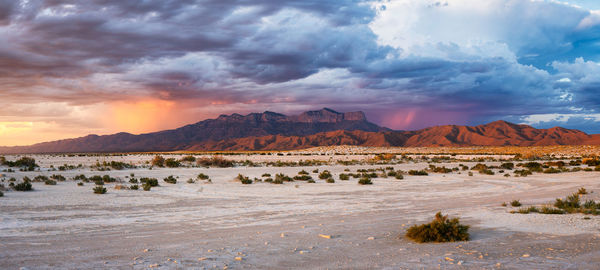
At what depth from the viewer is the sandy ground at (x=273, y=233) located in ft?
25.8

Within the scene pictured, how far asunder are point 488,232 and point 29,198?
53.6 feet

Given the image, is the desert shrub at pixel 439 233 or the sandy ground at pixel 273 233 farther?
the desert shrub at pixel 439 233

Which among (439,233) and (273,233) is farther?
(273,233)

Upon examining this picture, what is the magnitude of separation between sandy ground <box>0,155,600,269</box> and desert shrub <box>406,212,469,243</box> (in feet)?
0.75

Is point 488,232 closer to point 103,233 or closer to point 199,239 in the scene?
point 199,239

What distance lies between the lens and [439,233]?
961cm

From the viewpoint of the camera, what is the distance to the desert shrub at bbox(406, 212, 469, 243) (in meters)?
9.54

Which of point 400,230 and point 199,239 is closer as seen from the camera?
point 199,239

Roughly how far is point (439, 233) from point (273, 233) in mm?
3839

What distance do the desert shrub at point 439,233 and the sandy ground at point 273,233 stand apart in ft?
0.75

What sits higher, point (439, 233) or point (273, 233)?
point (439, 233)

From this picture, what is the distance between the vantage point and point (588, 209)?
13570mm

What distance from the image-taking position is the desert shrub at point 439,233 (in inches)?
376

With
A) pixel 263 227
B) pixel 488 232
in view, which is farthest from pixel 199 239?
pixel 488 232
